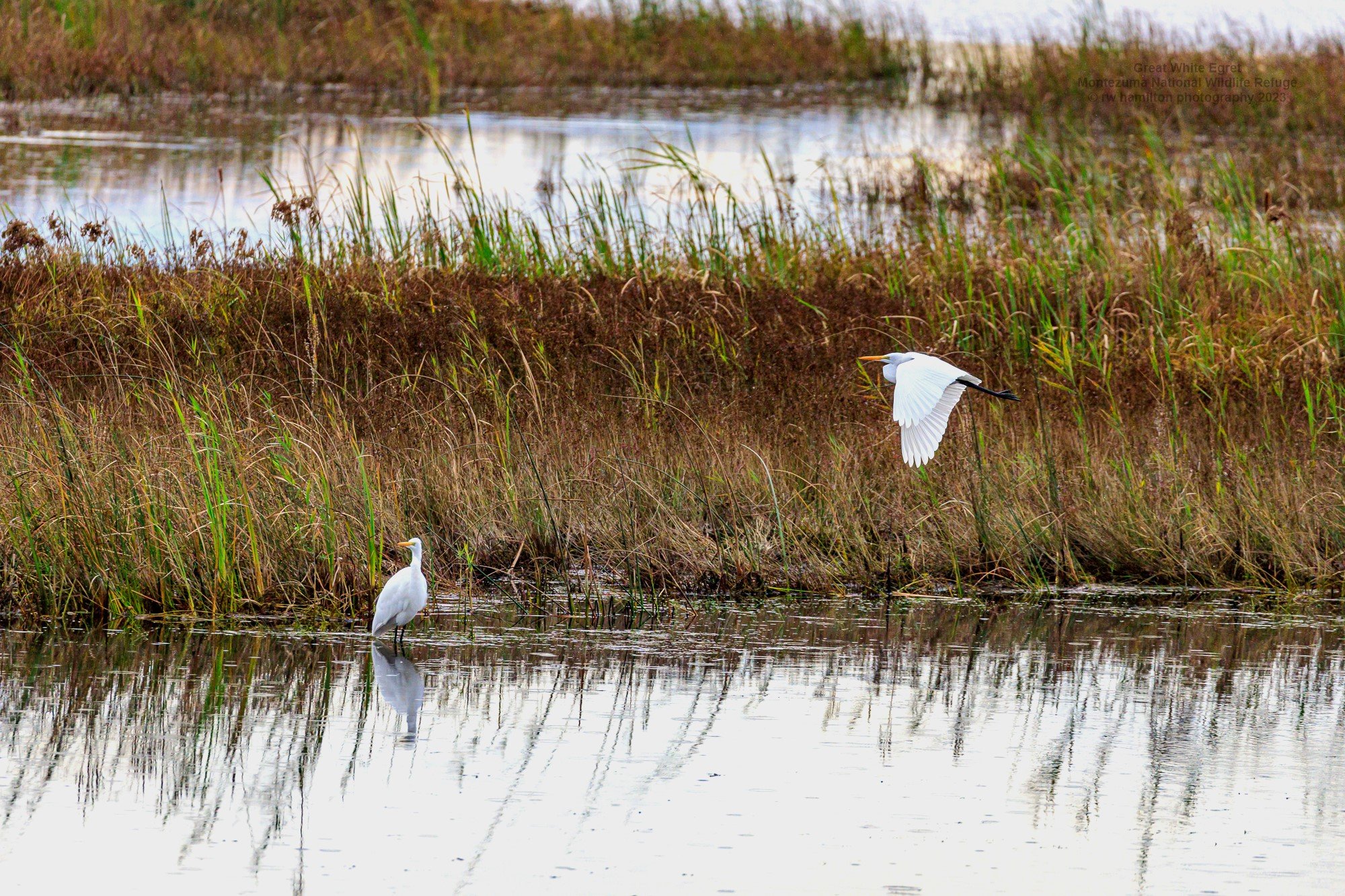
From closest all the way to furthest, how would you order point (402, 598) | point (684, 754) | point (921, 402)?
point (684, 754) < point (402, 598) < point (921, 402)

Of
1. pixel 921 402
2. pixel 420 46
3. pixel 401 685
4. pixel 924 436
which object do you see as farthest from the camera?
pixel 420 46

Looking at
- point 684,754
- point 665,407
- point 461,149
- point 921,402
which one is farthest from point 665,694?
point 461,149

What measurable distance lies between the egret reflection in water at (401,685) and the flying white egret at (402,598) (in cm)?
10

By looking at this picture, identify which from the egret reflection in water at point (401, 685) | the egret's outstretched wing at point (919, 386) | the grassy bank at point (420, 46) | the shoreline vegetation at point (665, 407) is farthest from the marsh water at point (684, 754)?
the grassy bank at point (420, 46)

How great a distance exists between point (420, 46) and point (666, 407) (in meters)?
20.2

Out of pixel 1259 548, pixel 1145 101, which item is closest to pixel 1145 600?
pixel 1259 548

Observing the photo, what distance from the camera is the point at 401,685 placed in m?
5.27

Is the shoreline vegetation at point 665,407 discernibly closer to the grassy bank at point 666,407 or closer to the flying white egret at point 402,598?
the grassy bank at point 666,407

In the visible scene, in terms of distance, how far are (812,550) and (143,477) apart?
241 centimetres

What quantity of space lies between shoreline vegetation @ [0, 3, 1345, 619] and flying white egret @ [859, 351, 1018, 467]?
0.70 m

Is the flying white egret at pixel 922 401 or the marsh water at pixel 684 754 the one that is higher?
the flying white egret at pixel 922 401

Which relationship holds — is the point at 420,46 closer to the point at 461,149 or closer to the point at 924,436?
the point at 461,149

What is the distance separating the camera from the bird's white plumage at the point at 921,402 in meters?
6.07

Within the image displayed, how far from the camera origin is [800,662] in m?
5.73
